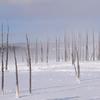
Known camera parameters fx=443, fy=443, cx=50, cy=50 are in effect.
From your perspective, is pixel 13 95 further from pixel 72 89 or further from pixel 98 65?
pixel 98 65

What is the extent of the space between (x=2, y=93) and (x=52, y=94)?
3797mm

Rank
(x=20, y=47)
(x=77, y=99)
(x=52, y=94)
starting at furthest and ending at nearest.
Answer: (x=20, y=47)
(x=52, y=94)
(x=77, y=99)

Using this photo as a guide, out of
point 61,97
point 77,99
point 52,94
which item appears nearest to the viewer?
point 77,99

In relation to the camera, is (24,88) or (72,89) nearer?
(72,89)

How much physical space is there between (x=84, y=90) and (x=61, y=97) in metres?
3.81

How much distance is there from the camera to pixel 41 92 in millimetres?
33250

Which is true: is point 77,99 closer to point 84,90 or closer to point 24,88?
point 84,90

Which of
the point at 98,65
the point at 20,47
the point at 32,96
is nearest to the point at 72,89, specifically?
the point at 32,96

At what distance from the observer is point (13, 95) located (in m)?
31.7

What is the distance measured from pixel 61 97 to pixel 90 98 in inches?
99.4

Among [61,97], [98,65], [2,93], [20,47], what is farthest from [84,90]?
[20,47]

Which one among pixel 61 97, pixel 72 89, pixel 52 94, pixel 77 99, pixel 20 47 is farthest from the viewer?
pixel 20 47

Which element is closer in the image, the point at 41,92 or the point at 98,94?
the point at 98,94

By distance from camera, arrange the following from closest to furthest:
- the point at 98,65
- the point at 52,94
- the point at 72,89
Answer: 1. the point at 52,94
2. the point at 72,89
3. the point at 98,65
